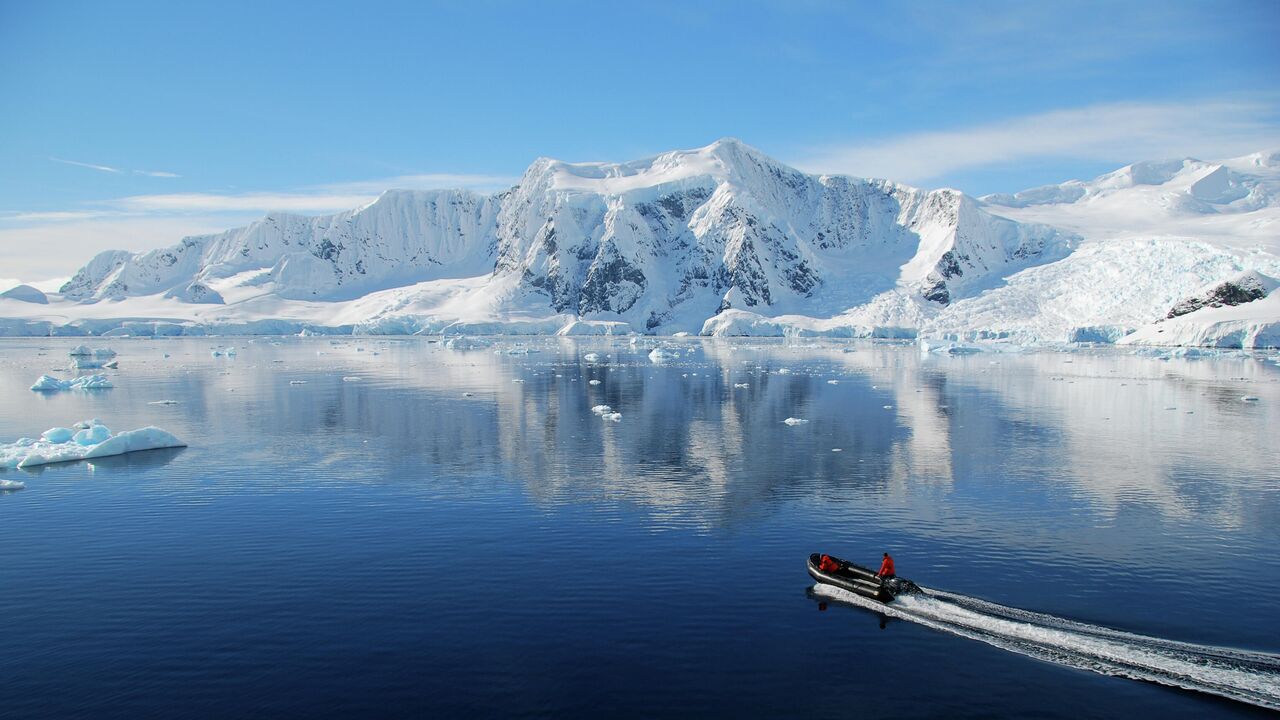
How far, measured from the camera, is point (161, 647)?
1544cm

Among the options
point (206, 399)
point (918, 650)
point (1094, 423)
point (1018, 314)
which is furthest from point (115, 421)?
point (1018, 314)

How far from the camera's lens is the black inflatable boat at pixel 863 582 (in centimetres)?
1759

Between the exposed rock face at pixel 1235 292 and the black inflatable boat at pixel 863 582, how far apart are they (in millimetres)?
116467

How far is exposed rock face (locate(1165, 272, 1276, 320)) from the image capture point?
10925 centimetres

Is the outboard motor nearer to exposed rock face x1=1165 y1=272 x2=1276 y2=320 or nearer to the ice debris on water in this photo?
the ice debris on water

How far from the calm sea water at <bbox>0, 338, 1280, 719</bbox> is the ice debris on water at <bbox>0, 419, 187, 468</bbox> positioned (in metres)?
0.72

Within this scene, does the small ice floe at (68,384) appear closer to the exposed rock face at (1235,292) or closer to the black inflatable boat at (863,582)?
the black inflatable boat at (863,582)

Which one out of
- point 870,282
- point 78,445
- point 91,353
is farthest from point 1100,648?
point 870,282

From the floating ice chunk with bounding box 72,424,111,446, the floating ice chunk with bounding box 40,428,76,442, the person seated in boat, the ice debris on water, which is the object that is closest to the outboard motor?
the person seated in boat

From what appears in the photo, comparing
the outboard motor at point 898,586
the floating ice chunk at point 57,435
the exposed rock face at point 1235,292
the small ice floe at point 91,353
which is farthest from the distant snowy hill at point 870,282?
the floating ice chunk at point 57,435

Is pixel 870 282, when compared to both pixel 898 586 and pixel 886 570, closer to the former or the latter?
pixel 886 570

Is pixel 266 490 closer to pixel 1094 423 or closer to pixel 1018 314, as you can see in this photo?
pixel 1094 423

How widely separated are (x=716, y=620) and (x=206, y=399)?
153ft

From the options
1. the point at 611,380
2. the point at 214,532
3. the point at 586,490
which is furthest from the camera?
the point at 611,380
